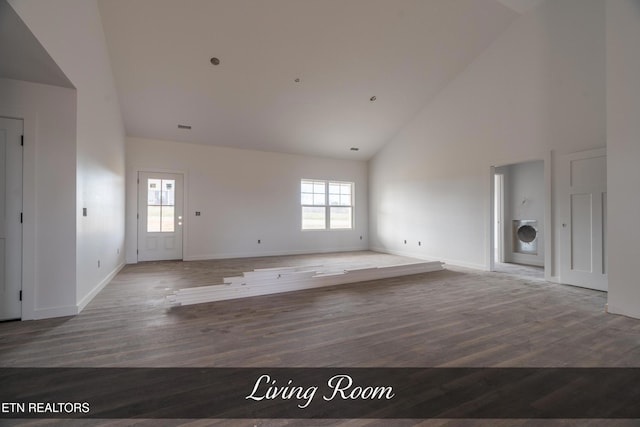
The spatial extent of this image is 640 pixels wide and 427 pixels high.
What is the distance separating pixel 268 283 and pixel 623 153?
4.31 metres

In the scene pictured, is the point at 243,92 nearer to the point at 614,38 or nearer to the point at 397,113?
the point at 397,113

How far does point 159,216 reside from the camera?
6695mm

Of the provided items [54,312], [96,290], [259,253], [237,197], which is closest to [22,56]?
[54,312]

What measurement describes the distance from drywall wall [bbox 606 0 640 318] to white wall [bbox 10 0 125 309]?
5.34 metres

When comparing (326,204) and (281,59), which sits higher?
(281,59)

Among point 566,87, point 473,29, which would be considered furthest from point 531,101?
point 473,29

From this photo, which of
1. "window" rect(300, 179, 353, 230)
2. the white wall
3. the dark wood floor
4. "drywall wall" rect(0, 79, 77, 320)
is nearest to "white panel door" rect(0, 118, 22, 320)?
"drywall wall" rect(0, 79, 77, 320)

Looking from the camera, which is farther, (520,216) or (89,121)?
(520,216)

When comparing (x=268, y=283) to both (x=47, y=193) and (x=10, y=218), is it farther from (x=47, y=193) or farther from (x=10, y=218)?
(x=10, y=218)

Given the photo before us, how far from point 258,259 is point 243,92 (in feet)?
12.1

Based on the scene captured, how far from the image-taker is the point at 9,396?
1680 mm

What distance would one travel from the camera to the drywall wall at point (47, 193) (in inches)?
114

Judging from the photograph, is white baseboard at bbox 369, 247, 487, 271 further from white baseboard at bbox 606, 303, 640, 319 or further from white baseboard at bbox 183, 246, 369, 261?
white baseboard at bbox 606, 303, 640, 319

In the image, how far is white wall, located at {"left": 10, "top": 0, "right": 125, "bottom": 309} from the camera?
255cm
